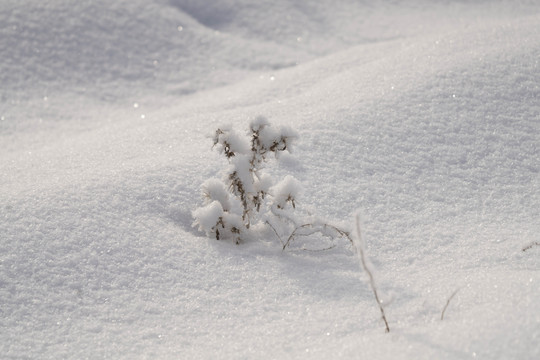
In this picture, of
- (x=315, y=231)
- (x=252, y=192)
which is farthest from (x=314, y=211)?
(x=252, y=192)

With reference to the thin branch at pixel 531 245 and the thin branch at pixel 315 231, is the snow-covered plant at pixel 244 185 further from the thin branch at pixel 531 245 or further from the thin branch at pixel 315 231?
the thin branch at pixel 531 245

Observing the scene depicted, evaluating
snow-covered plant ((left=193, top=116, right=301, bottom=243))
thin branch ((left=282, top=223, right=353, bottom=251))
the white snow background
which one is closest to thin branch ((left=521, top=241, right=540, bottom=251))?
the white snow background

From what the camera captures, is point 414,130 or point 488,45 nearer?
point 414,130

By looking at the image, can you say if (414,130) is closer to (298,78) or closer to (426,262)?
(426,262)

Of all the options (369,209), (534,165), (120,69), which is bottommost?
(120,69)

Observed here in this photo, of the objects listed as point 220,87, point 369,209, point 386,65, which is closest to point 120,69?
point 220,87

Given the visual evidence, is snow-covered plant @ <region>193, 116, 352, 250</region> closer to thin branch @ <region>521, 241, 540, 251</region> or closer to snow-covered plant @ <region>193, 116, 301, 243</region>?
snow-covered plant @ <region>193, 116, 301, 243</region>

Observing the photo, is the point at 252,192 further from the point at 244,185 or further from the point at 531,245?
the point at 531,245

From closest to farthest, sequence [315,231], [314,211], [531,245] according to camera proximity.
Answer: [531,245] < [315,231] < [314,211]
